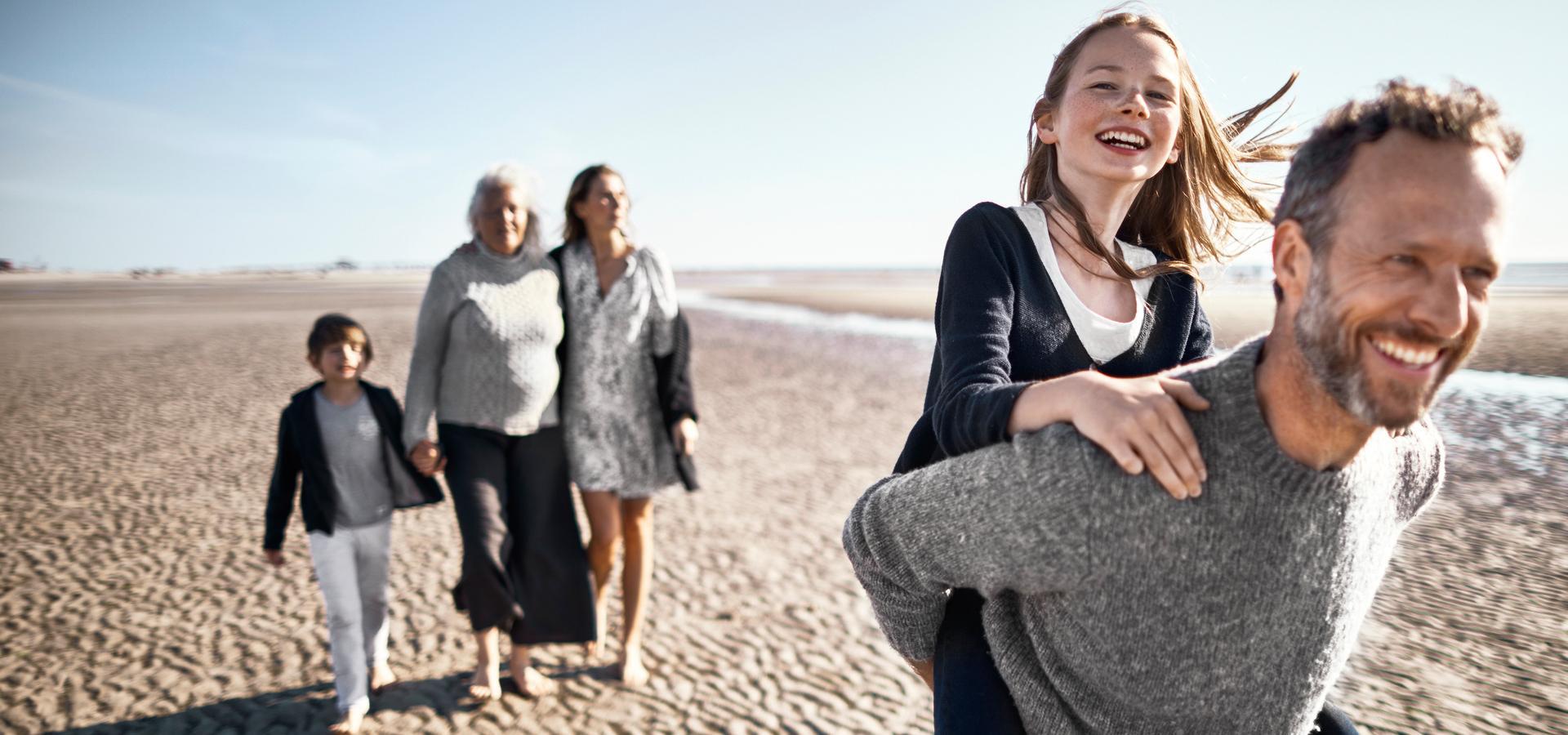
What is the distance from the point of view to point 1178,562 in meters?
1.22

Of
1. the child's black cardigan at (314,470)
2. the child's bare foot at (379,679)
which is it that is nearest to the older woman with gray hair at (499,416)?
the child's black cardigan at (314,470)

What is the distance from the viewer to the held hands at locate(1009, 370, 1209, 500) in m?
1.16

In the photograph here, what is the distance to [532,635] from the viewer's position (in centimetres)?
421

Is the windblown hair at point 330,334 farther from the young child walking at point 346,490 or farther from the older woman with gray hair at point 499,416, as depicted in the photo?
the older woman with gray hair at point 499,416

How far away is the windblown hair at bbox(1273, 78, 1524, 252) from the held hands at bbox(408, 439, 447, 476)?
3.75 metres

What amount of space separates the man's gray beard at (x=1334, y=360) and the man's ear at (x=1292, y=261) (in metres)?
0.02

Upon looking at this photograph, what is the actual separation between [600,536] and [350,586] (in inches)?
46.7

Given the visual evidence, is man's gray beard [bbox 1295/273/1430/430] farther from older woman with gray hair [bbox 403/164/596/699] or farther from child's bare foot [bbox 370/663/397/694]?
child's bare foot [bbox 370/663/397/694]

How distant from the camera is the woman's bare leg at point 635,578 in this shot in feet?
14.4

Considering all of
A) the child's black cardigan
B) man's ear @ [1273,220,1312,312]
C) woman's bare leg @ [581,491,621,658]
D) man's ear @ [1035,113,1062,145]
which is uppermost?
man's ear @ [1035,113,1062,145]

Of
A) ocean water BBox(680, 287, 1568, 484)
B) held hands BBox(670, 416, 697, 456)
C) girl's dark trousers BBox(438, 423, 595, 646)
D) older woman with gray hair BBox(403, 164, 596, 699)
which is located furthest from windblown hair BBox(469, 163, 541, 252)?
ocean water BBox(680, 287, 1568, 484)

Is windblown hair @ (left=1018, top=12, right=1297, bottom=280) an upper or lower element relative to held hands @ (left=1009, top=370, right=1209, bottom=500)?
upper

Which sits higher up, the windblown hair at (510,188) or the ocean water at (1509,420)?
the windblown hair at (510,188)

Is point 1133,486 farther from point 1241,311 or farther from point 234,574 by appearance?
point 1241,311
